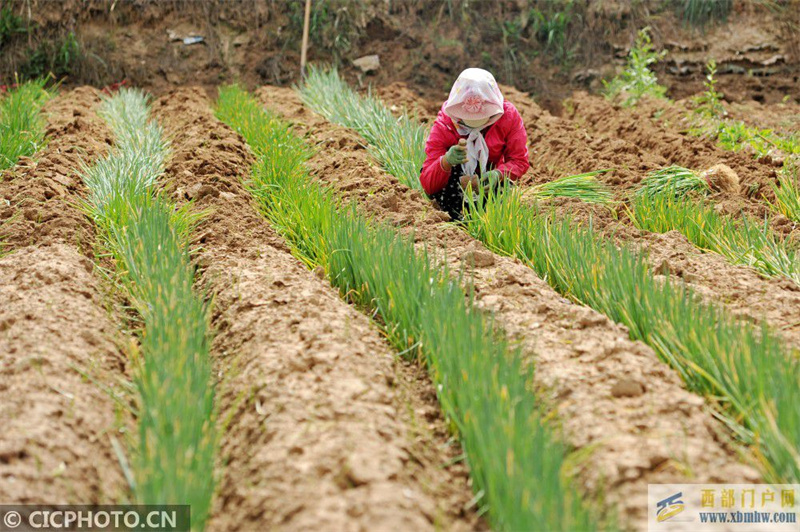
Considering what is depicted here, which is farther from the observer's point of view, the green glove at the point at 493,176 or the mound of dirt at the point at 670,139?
the mound of dirt at the point at 670,139

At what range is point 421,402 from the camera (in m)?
2.17

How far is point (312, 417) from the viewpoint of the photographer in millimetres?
1903

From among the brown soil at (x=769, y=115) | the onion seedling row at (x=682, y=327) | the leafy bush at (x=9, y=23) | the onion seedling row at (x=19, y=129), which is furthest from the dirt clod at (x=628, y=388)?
the leafy bush at (x=9, y=23)

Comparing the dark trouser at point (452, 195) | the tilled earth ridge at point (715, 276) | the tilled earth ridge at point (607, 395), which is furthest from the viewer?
the dark trouser at point (452, 195)

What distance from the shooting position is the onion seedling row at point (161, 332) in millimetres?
1674

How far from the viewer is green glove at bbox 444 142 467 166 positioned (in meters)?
3.56

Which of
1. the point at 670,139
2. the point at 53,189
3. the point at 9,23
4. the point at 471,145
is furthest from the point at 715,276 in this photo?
A: the point at 9,23

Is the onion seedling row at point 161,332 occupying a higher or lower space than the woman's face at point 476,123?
lower

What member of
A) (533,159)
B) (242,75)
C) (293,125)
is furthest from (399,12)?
(533,159)

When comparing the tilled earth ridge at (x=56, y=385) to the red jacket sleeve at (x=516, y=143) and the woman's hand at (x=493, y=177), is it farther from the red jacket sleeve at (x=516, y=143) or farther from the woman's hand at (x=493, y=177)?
the red jacket sleeve at (x=516, y=143)

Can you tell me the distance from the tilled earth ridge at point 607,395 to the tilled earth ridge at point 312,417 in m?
0.29

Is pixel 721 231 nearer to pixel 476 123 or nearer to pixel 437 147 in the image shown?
pixel 476 123

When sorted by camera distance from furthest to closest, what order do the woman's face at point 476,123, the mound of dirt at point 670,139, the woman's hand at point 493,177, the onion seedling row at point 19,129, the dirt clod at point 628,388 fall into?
the onion seedling row at point 19,129
the mound of dirt at point 670,139
the woman's face at point 476,123
the woman's hand at point 493,177
the dirt clod at point 628,388

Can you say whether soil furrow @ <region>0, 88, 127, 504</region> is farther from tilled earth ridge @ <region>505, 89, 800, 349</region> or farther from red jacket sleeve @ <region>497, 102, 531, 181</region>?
red jacket sleeve @ <region>497, 102, 531, 181</region>
